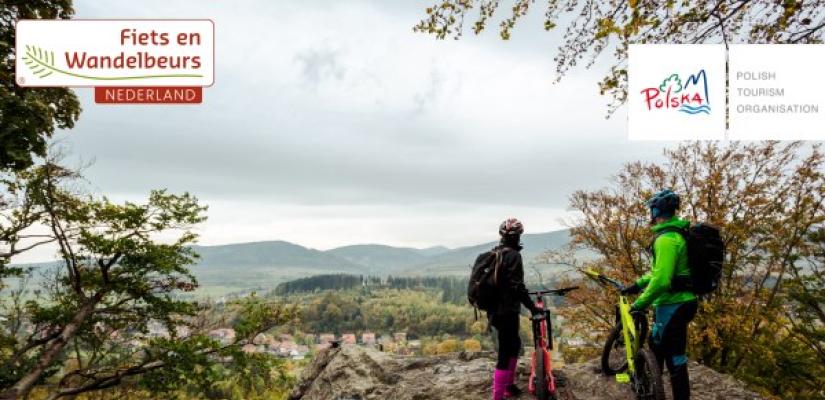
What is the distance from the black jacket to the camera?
660 centimetres

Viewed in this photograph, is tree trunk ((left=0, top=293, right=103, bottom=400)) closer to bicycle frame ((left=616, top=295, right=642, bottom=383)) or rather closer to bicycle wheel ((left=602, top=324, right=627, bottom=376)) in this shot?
bicycle wheel ((left=602, top=324, right=627, bottom=376))

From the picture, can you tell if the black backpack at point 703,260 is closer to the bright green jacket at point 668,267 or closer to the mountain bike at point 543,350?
the bright green jacket at point 668,267

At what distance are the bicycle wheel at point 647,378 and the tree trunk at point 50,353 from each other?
19.4m

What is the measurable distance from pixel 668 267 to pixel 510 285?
1.98m

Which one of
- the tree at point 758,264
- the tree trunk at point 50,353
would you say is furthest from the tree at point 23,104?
the tree at point 758,264

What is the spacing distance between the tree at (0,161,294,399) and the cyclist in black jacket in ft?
47.9

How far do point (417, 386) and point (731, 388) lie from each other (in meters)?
5.03

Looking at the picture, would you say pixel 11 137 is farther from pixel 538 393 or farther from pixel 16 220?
pixel 538 393

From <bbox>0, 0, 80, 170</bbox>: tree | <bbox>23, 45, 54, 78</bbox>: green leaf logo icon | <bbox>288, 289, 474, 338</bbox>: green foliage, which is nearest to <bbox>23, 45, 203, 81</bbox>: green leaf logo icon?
<bbox>23, 45, 54, 78</bbox>: green leaf logo icon

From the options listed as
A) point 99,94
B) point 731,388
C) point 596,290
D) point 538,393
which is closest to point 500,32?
point 538,393

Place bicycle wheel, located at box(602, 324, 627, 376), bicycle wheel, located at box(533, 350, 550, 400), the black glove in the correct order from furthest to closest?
bicycle wheel, located at box(602, 324, 627, 376)
bicycle wheel, located at box(533, 350, 550, 400)
the black glove

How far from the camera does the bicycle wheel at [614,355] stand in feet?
24.1

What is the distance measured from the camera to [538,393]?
6750 millimetres

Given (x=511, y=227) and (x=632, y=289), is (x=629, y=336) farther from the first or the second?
(x=511, y=227)
